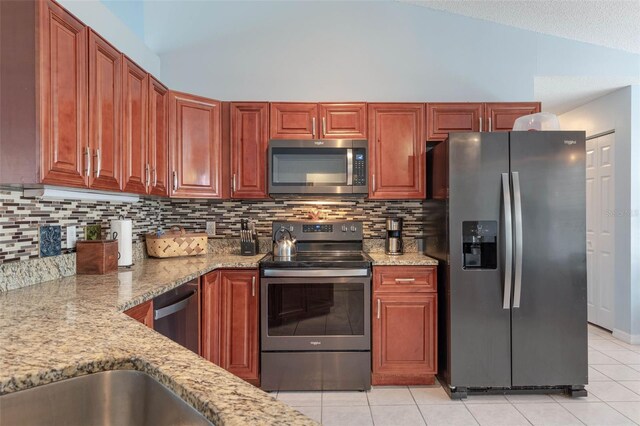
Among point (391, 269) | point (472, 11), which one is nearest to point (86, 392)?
point (391, 269)

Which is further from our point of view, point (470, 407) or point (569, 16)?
point (569, 16)

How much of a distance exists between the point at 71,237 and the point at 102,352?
1446mm

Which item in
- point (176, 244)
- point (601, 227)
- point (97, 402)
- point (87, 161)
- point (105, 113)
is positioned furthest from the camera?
point (601, 227)

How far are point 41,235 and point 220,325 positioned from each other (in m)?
1.17

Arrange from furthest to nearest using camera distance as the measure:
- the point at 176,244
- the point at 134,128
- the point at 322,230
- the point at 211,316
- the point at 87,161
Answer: the point at 322,230
the point at 176,244
the point at 211,316
the point at 134,128
the point at 87,161

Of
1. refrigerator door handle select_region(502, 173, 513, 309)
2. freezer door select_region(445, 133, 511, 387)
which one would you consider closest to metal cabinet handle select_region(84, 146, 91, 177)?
freezer door select_region(445, 133, 511, 387)

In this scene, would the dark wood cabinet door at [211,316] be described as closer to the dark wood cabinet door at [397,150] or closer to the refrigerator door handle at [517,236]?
the dark wood cabinet door at [397,150]

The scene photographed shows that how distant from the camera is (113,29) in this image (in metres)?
2.39

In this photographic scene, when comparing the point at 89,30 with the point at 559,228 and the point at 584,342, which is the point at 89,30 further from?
the point at 584,342

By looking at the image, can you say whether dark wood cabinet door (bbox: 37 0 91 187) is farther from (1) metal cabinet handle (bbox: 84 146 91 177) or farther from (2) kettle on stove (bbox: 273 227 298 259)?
(2) kettle on stove (bbox: 273 227 298 259)

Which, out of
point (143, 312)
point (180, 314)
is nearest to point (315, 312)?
point (180, 314)

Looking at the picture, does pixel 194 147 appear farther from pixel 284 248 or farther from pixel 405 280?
pixel 405 280

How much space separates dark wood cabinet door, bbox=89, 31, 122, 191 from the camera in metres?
1.69

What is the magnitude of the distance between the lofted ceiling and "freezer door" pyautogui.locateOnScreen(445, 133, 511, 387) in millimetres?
1235
